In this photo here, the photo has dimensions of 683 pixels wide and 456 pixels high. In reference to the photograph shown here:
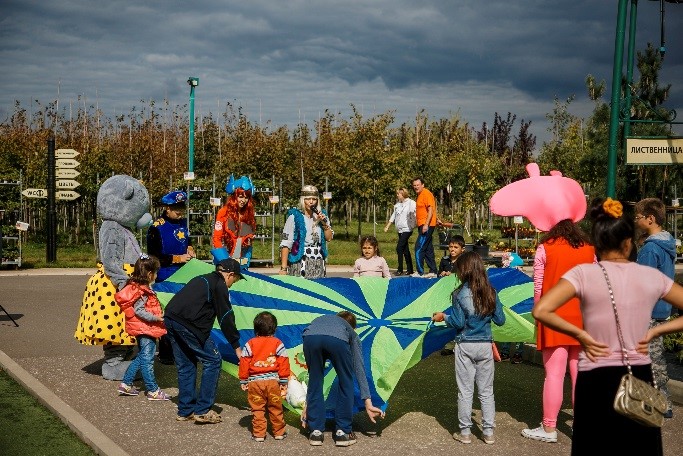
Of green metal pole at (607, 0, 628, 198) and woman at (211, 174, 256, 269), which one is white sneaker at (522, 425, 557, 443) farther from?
green metal pole at (607, 0, 628, 198)

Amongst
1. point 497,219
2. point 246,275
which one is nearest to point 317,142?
point 497,219

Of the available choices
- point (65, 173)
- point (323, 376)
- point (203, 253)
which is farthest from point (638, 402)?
point (65, 173)

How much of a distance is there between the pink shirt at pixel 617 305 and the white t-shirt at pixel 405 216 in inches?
600

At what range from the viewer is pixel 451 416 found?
7.98 meters

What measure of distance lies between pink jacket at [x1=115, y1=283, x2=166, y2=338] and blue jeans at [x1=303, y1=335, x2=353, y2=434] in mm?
2168

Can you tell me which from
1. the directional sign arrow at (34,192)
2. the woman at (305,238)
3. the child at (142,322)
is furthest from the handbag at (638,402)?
the directional sign arrow at (34,192)

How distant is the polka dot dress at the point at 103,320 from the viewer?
29.7ft

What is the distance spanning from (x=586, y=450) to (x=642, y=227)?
3713mm

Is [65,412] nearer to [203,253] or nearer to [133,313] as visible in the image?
[133,313]

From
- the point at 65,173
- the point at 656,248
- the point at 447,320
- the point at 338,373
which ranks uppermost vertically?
the point at 65,173

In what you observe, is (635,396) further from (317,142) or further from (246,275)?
(317,142)

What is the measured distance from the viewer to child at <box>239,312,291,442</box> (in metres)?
7.13

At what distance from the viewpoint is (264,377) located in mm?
7168

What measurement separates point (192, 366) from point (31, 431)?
1367mm
